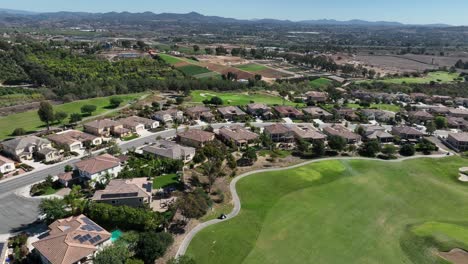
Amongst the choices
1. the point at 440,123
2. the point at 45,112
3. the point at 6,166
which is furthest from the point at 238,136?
the point at 440,123

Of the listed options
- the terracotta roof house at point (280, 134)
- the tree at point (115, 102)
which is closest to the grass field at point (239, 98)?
the tree at point (115, 102)

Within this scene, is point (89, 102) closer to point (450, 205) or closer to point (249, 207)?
point (249, 207)

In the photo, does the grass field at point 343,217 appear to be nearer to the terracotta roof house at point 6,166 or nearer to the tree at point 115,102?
the terracotta roof house at point 6,166

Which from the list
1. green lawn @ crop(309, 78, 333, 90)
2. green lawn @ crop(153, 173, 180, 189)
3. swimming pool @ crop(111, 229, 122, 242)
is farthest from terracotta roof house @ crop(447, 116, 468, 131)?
swimming pool @ crop(111, 229, 122, 242)

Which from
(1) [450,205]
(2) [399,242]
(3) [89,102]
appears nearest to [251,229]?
(2) [399,242]

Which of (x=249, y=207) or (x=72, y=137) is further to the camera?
(x=72, y=137)

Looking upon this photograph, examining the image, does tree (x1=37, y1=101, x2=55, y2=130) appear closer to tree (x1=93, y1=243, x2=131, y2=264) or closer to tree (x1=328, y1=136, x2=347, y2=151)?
tree (x1=93, y1=243, x2=131, y2=264)
